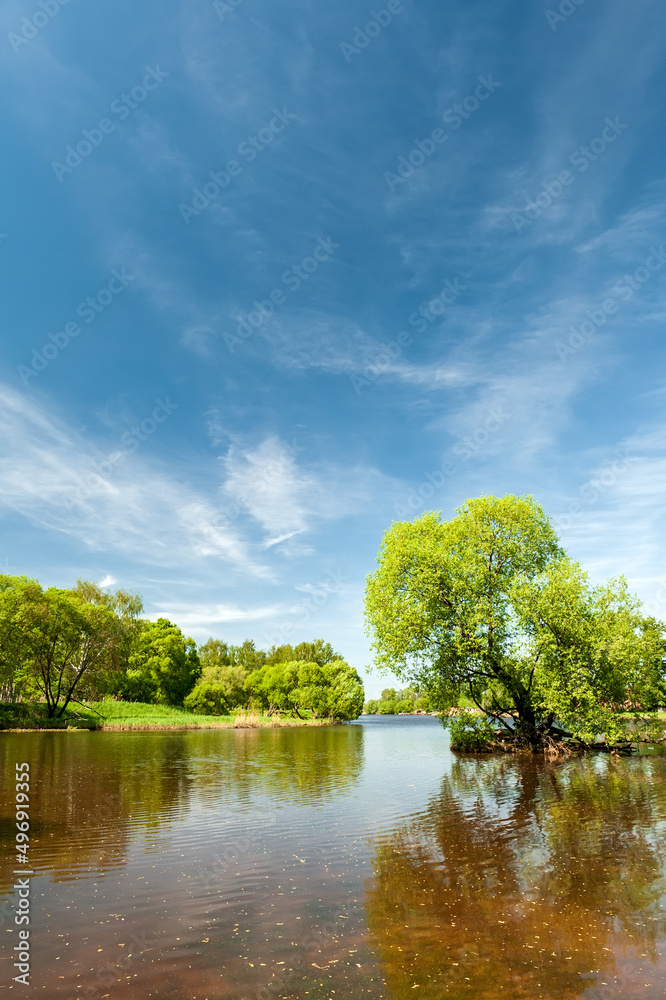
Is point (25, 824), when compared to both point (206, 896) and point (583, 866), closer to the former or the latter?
point (206, 896)

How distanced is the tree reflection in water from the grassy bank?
6283 centimetres

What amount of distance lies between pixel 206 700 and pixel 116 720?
97.7 feet

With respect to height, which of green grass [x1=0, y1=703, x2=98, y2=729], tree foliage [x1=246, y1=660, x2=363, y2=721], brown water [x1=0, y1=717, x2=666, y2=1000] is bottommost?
tree foliage [x1=246, y1=660, x2=363, y2=721]

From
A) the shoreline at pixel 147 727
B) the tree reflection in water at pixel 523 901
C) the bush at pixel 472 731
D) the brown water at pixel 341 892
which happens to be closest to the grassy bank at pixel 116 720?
the shoreline at pixel 147 727

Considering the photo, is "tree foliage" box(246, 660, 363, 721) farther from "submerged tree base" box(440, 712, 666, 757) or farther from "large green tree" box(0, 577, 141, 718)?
"submerged tree base" box(440, 712, 666, 757)

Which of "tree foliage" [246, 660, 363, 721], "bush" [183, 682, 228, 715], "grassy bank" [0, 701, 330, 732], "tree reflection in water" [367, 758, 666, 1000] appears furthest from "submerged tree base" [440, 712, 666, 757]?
"tree foliage" [246, 660, 363, 721]

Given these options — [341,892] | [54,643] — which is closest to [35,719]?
[54,643]

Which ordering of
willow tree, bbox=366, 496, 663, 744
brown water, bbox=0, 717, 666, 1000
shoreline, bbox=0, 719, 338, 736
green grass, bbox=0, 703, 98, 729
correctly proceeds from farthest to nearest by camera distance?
1. shoreline, bbox=0, 719, 338, 736
2. green grass, bbox=0, 703, 98, 729
3. willow tree, bbox=366, 496, 663, 744
4. brown water, bbox=0, 717, 666, 1000

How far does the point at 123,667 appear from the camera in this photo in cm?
9344

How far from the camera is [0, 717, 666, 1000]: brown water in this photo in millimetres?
8305

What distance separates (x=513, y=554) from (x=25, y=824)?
112 ft

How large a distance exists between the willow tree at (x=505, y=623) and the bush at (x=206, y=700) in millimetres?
72807

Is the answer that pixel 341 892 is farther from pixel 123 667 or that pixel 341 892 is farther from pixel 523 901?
pixel 123 667

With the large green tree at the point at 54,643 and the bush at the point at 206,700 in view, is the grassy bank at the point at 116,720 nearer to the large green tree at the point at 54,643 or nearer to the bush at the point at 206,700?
the large green tree at the point at 54,643
